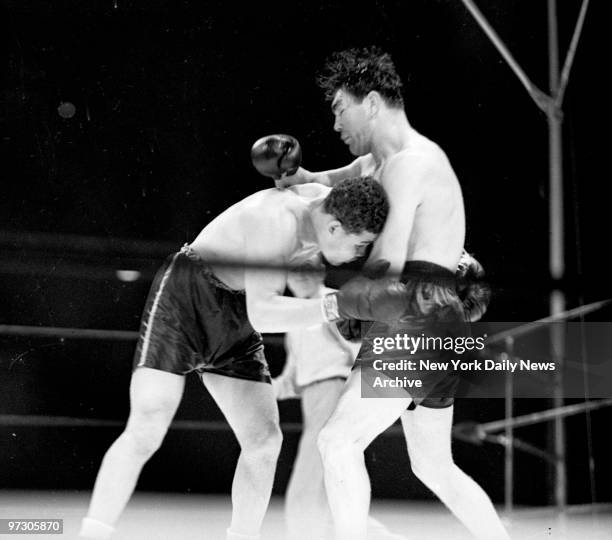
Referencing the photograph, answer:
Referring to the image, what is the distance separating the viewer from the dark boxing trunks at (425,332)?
1.67 m

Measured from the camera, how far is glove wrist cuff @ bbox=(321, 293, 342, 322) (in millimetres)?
1714

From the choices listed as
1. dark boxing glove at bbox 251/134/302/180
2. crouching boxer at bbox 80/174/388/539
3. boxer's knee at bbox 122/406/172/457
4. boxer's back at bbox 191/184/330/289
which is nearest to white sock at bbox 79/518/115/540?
crouching boxer at bbox 80/174/388/539

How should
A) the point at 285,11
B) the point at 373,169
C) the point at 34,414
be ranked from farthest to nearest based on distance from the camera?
the point at 285,11
the point at 34,414
the point at 373,169

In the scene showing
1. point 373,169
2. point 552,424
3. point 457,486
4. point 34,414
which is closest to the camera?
point 457,486

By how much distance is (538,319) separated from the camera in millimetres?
2453

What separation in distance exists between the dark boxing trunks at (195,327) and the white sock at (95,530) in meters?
0.36

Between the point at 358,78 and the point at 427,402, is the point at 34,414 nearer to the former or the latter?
the point at 427,402

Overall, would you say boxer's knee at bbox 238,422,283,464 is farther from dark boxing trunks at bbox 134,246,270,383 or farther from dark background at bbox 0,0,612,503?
dark background at bbox 0,0,612,503

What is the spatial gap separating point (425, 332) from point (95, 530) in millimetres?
827

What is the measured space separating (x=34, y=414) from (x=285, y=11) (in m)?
1.36

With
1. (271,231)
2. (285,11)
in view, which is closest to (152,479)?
(271,231)

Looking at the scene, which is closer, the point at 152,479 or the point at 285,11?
the point at 152,479

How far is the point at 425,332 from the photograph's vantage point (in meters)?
1.75

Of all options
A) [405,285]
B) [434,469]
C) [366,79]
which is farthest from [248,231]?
[434,469]
